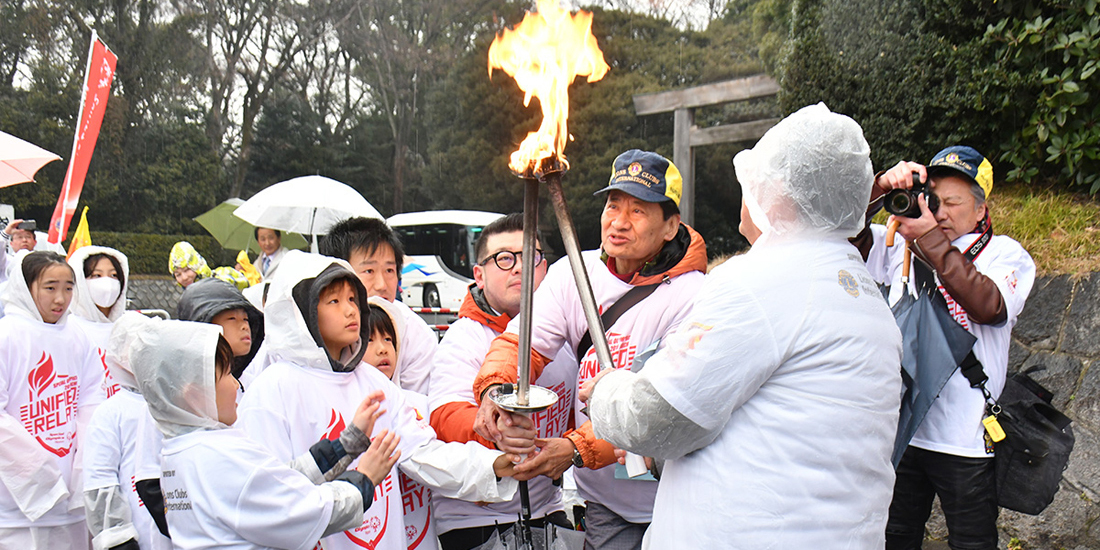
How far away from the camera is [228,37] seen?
2478 cm

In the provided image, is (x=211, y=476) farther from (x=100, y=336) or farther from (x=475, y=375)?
(x=100, y=336)

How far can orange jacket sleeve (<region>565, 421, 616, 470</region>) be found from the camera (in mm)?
2713

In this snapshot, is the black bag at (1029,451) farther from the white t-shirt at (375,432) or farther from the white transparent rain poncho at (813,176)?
the white t-shirt at (375,432)

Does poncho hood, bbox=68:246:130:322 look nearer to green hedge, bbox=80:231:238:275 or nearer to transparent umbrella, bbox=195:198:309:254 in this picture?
transparent umbrella, bbox=195:198:309:254

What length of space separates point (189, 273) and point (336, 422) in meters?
6.71

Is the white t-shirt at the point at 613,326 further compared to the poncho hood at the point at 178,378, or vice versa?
the white t-shirt at the point at 613,326

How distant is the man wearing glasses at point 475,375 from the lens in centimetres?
307

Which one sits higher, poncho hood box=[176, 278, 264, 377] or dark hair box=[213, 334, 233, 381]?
poncho hood box=[176, 278, 264, 377]

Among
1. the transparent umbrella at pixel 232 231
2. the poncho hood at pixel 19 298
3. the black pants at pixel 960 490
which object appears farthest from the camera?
A: the transparent umbrella at pixel 232 231

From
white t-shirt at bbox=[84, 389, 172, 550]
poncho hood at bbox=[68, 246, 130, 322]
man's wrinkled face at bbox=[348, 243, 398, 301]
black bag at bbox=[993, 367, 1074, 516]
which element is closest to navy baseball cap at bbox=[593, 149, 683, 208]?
man's wrinkled face at bbox=[348, 243, 398, 301]

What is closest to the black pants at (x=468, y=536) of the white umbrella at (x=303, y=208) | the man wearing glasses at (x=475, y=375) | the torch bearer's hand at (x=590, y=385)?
the man wearing glasses at (x=475, y=375)

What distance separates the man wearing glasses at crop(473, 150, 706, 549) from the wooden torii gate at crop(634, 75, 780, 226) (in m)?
9.90

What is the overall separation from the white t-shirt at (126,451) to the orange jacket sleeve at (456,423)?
1.16m

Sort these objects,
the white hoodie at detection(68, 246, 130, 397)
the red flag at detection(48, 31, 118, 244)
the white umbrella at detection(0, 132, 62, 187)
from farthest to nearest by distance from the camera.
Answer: the red flag at detection(48, 31, 118, 244) < the white umbrella at detection(0, 132, 62, 187) < the white hoodie at detection(68, 246, 130, 397)
